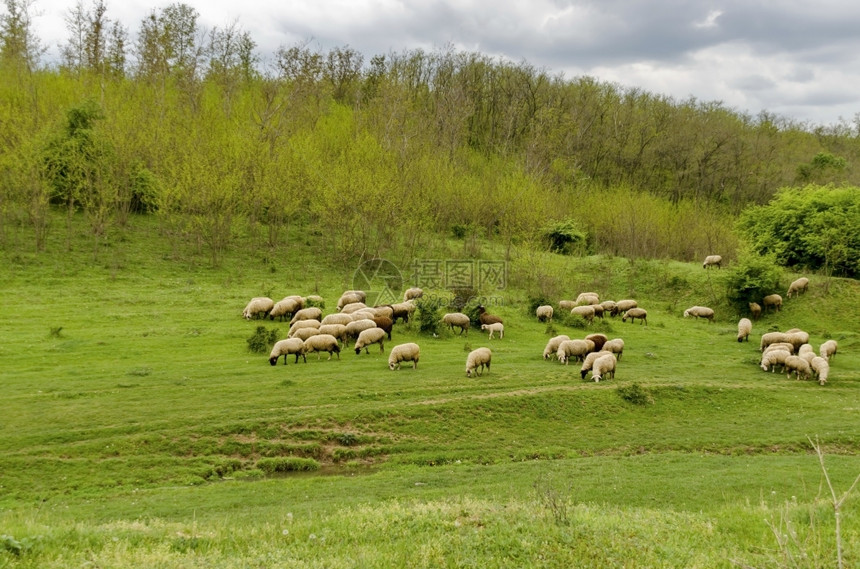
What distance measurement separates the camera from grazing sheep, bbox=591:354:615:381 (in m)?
21.0

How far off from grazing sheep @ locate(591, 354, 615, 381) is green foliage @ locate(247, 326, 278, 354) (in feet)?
42.9

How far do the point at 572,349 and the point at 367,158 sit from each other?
34018 millimetres

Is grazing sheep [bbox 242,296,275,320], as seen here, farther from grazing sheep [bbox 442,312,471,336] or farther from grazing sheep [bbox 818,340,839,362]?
grazing sheep [bbox 818,340,839,362]

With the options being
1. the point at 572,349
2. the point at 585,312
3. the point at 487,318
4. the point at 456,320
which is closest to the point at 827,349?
the point at 585,312

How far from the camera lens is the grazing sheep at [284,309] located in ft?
92.0

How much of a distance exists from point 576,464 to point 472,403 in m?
4.55

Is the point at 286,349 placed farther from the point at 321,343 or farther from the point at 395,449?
the point at 395,449

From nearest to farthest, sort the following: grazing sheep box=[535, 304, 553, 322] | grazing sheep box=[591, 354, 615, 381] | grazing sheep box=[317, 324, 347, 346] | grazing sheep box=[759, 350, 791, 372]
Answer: grazing sheep box=[591, 354, 615, 381], grazing sheep box=[759, 350, 791, 372], grazing sheep box=[317, 324, 347, 346], grazing sheep box=[535, 304, 553, 322]

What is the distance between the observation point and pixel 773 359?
2386 cm

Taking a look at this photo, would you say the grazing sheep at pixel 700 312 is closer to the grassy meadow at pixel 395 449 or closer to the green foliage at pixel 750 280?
the green foliage at pixel 750 280

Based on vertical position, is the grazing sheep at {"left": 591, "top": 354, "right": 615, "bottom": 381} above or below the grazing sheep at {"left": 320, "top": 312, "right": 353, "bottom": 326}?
below

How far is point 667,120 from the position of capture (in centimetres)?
8594

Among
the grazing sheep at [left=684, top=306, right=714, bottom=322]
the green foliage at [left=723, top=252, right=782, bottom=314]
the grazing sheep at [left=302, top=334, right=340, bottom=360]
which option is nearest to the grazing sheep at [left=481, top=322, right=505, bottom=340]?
the grazing sheep at [left=302, top=334, right=340, bottom=360]

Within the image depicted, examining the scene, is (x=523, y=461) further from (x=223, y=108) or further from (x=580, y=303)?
(x=223, y=108)
